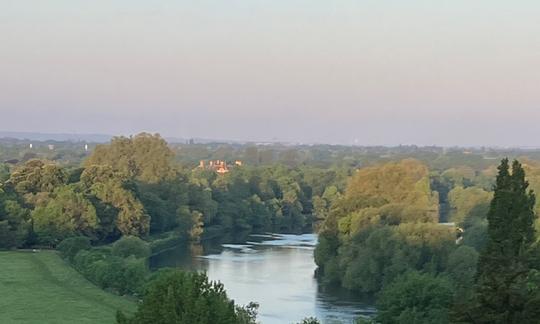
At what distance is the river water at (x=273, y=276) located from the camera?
36969 mm

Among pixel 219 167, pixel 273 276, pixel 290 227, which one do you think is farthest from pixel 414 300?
pixel 219 167

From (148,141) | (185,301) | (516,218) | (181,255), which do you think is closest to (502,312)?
(516,218)

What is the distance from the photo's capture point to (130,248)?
5056 centimetres

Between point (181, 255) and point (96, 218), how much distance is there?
20.2ft

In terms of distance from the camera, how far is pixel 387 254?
43.5m

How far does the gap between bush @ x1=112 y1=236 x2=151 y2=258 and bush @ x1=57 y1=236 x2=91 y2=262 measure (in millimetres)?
1769

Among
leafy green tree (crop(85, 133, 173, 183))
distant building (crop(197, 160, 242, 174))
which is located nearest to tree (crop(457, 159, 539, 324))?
leafy green tree (crop(85, 133, 173, 183))

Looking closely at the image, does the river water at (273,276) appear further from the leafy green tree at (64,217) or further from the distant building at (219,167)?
the distant building at (219,167)

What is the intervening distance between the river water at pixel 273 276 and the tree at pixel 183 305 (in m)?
13.8

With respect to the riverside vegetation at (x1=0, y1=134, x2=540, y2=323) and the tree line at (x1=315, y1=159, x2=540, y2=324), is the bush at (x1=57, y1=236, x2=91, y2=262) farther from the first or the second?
the tree line at (x1=315, y1=159, x2=540, y2=324)

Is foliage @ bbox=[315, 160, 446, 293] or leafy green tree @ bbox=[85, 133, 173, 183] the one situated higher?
leafy green tree @ bbox=[85, 133, 173, 183]

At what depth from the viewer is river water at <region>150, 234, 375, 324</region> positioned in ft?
121

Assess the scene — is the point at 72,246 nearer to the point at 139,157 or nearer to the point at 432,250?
the point at 432,250

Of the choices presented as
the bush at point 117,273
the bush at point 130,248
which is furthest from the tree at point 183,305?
the bush at point 130,248
